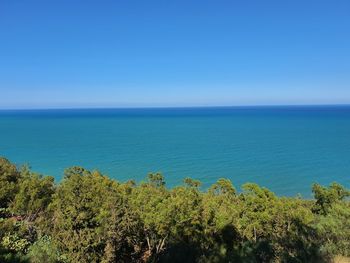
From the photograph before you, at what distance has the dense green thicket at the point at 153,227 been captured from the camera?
10.2 m

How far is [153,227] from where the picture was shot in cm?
1361

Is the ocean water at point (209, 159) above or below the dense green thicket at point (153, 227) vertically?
below

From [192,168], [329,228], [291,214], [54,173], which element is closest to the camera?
[329,228]

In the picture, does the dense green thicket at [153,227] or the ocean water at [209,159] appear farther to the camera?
the ocean water at [209,159]

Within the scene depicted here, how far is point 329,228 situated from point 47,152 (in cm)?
5677

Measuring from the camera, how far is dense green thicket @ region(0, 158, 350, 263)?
1024cm

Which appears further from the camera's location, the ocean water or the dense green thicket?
the ocean water

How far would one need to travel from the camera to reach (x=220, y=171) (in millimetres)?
44250

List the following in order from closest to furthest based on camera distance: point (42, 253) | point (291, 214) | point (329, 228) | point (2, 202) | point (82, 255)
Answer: point (42, 253)
point (82, 255)
point (329, 228)
point (291, 214)
point (2, 202)

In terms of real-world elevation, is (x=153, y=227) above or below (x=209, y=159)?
above

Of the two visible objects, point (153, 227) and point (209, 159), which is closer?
point (153, 227)

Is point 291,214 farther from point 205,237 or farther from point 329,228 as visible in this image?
point 205,237

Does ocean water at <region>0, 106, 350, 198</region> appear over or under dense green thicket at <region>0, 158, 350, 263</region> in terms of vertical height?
under

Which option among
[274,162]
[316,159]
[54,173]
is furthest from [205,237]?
[316,159]
